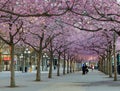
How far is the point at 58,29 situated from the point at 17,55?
187 ft

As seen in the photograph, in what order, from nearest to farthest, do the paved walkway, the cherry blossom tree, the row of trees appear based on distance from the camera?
the row of trees, the paved walkway, the cherry blossom tree

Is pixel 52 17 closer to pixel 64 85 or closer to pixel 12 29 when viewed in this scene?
pixel 12 29

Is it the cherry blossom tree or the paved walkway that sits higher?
the cherry blossom tree

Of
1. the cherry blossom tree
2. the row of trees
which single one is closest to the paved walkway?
the cherry blossom tree

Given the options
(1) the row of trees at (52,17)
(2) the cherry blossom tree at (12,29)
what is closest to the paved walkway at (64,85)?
(2) the cherry blossom tree at (12,29)

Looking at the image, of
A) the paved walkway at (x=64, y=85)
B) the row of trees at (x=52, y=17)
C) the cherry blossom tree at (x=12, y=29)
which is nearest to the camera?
the row of trees at (x=52, y=17)

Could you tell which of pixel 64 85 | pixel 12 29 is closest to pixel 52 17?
pixel 12 29

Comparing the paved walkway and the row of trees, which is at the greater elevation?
the row of trees

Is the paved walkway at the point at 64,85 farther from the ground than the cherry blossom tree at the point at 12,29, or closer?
closer

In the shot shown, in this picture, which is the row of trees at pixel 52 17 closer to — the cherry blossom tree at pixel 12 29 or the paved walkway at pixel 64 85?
the cherry blossom tree at pixel 12 29

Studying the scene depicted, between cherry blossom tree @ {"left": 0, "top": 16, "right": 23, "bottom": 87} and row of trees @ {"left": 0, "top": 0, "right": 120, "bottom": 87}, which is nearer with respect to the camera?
row of trees @ {"left": 0, "top": 0, "right": 120, "bottom": 87}

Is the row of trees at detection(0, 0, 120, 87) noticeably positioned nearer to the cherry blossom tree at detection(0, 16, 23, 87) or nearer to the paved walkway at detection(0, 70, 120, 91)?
the cherry blossom tree at detection(0, 16, 23, 87)

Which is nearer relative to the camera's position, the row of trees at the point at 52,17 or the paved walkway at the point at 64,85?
the row of trees at the point at 52,17

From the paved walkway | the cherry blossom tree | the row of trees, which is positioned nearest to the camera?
the row of trees
